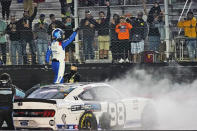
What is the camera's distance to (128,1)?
20.7 meters

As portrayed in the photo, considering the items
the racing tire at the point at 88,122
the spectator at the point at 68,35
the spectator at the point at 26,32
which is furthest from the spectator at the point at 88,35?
the racing tire at the point at 88,122

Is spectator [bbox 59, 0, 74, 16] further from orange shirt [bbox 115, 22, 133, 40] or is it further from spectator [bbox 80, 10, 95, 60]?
orange shirt [bbox 115, 22, 133, 40]

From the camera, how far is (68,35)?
1991cm

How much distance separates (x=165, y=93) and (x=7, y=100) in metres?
6.95

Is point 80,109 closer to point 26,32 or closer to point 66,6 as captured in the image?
point 26,32

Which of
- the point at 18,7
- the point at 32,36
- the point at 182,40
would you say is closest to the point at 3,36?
the point at 32,36

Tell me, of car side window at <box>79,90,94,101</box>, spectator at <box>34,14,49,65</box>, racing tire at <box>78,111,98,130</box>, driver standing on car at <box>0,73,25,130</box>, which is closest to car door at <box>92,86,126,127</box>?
car side window at <box>79,90,94,101</box>

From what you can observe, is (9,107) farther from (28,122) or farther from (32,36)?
(32,36)

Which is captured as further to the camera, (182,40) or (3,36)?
(3,36)

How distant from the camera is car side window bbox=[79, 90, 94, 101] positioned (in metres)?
12.5

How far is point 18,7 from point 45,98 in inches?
431

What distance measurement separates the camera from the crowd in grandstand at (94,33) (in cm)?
1889

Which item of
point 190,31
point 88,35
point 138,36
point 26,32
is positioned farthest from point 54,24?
point 190,31

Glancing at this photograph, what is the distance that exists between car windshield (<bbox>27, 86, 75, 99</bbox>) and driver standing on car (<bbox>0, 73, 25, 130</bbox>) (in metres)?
0.40
